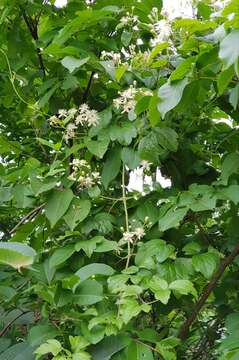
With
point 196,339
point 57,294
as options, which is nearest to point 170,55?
point 57,294

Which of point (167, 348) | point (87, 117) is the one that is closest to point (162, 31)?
point (87, 117)

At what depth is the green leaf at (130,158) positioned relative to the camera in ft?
3.36

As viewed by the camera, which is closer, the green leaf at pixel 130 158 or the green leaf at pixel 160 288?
the green leaf at pixel 160 288


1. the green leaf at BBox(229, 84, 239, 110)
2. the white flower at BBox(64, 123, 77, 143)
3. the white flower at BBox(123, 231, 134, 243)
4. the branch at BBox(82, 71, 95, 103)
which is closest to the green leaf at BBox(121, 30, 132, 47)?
the branch at BBox(82, 71, 95, 103)

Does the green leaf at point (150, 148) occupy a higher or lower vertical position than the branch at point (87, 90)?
lower

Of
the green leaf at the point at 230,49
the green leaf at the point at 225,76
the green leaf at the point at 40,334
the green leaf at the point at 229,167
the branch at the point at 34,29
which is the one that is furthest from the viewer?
the branch at the point at 34,29

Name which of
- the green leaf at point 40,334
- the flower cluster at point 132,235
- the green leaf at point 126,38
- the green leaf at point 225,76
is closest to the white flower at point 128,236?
the flower cluster at point 132,235

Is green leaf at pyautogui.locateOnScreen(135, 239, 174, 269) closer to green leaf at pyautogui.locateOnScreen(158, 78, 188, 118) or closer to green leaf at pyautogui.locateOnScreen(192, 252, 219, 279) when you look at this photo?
green leaf at pyautogui.locateOnScreen(192, 252, 219, 279)

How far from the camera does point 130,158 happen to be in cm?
103

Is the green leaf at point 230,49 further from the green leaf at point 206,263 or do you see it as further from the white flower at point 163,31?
the green leaf at point 206,263

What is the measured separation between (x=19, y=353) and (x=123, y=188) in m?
0.38

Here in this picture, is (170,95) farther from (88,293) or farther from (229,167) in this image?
(88,293)

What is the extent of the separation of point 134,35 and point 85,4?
19 centimetres

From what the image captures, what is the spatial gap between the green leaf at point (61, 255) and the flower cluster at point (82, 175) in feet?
0.44
